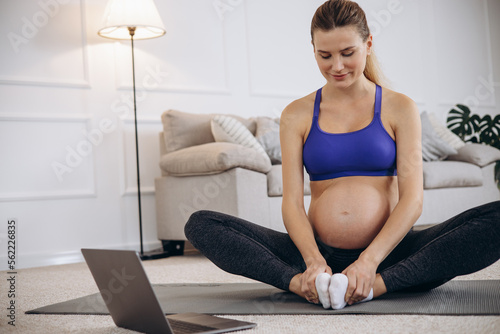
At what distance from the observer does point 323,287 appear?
1.42 m

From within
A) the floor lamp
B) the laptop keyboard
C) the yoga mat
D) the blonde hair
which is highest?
the floor lamp

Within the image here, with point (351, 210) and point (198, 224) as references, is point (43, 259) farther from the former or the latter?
point (351, 210)

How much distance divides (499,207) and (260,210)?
1.78 meters

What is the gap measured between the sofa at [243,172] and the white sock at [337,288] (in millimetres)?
1665

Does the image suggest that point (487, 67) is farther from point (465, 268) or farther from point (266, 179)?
point (465, 268)

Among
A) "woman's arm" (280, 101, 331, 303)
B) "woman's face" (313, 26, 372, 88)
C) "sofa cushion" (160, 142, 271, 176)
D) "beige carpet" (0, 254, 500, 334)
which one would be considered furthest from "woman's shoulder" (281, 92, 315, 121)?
"sofa cushion" (160, 142, 271, 176)

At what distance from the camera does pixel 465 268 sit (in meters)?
1.49

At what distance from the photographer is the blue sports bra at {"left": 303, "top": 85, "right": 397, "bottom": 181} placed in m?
1.64

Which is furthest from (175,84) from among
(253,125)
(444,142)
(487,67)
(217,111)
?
(487,67)

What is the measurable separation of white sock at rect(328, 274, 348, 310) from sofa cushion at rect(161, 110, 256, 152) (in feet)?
7.38

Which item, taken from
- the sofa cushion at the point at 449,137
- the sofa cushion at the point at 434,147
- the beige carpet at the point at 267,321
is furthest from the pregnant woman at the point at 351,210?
the sofa cushion at the point at 449,137

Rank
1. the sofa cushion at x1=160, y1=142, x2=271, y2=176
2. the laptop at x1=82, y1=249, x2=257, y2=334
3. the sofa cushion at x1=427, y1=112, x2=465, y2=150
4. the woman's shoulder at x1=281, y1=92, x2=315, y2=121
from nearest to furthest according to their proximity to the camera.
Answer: the laptop at x1=82, y1=249, x2=257, y2=334 < the woman's shoulder at x1=281, y1=92, x2=315, y2=121 < the sofa cushion at x1=160, y1=142, x2=271, y2=176 < the sofa cushion at x1=427, y1=112, x2=465, y2=150

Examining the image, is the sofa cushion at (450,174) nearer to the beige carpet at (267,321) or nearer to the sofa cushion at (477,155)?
the sofa cushion at (477,155)

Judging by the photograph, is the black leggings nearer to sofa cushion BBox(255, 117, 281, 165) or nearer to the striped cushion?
the striped cushion
